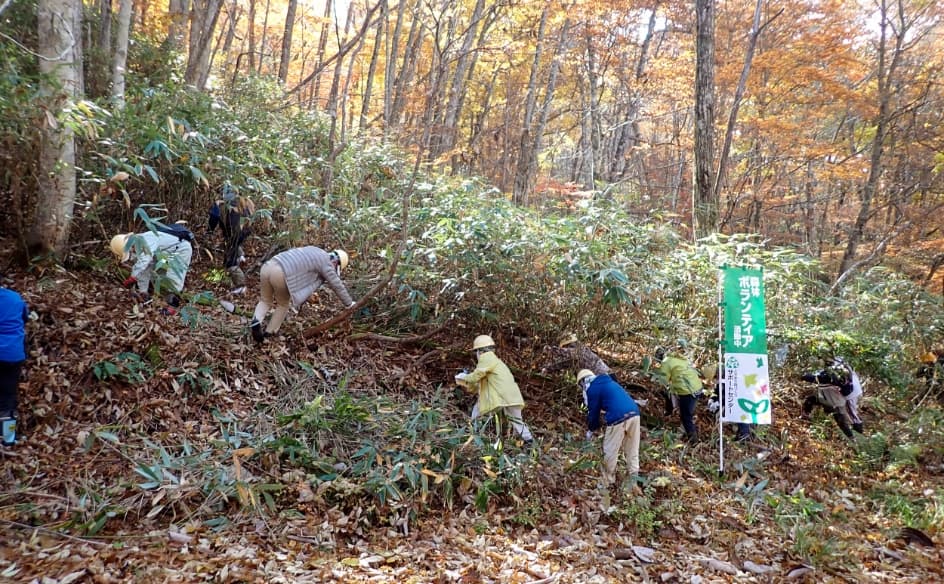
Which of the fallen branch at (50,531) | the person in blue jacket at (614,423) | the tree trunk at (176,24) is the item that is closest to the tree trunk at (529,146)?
the tree trunk at (176,24)

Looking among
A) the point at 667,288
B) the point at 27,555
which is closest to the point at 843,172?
the point at 667,288

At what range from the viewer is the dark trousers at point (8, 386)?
167 inches

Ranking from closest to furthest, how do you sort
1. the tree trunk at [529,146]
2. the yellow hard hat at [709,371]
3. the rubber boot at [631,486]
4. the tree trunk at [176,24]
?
the rubber boot at [631,486] → the yellow hard hat at [709,371] → the tree trunk at [176,24] → the tree trunk at [529,146]

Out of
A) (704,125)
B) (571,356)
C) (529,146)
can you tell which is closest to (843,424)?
(571,356)

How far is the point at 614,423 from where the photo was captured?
5.64 metres

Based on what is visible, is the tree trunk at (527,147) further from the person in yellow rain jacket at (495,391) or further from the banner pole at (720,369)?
the person in yellow rain jacket at (495,391)

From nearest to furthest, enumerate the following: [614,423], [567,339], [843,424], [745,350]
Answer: [614,423] → [745,350] → [567,339] → [843,424]

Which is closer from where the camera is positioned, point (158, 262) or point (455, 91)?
point (158, 262)

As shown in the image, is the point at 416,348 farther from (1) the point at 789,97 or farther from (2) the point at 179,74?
(1) the point at 789,97

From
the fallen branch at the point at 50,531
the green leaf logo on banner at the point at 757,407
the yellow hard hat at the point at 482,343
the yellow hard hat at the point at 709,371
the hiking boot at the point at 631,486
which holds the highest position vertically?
the yellow hard hat at the point at 482,343

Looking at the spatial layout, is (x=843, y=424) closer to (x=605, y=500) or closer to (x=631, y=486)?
(x=631, y=486)

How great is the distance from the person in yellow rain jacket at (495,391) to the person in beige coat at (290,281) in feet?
5.53

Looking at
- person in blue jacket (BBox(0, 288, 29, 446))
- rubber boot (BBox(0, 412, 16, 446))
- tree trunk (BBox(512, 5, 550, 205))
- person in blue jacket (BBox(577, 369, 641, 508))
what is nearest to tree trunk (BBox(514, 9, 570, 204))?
tree trunk (BBox(512, 5, 550, 205))

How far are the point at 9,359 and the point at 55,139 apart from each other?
238cm
